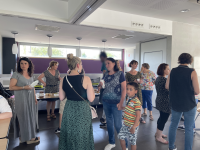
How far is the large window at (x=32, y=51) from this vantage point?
23.6 ft

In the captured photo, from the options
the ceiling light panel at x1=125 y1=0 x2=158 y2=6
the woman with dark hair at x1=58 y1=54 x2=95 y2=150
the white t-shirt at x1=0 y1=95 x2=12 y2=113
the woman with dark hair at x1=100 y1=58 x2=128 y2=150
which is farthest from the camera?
the ceiling light panel at x1=125 y1=0 x2=158 y2=6

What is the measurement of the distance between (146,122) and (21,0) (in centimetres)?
379

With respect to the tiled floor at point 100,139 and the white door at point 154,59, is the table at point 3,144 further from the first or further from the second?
the white door at point 154,59

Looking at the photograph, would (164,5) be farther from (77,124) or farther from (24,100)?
(24,100)

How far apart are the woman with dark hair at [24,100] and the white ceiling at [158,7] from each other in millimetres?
2155

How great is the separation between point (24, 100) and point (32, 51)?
18.5 feet

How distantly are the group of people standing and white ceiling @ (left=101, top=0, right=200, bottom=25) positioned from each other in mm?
1614

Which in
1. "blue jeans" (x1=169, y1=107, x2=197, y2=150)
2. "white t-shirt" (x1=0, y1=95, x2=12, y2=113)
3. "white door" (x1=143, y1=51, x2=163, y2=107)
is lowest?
"blue jeans" (x1=169, y1=107, x2=197, y2=150)

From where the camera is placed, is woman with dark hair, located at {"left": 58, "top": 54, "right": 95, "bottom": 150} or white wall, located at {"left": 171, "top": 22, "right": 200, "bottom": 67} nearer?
woman with dark hair, located at {"left": 58, "top": 54, "right": 95, "bottom": 150}

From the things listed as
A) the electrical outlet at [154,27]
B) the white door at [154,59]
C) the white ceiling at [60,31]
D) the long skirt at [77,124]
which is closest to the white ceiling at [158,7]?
the electrical outlet at [154,27]

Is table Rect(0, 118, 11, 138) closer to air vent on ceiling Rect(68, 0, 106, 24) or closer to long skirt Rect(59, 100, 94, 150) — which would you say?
long skirt Rect(59, 100, 94, 150)

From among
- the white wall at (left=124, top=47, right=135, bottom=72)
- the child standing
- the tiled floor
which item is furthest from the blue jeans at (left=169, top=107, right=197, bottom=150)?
the white wall at (left=124, top=47, right=135, bottom=72)

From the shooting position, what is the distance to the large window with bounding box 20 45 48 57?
7.18 metres

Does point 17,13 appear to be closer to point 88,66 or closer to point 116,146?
point 116,146
